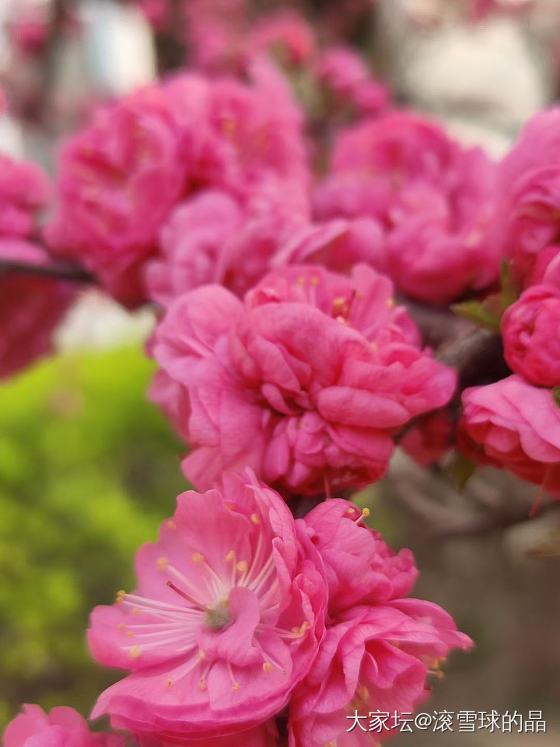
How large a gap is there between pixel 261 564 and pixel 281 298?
8 cm

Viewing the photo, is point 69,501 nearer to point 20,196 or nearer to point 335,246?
point 20,196

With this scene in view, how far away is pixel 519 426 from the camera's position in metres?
0.22

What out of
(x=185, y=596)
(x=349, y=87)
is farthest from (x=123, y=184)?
(x=349, y=87)

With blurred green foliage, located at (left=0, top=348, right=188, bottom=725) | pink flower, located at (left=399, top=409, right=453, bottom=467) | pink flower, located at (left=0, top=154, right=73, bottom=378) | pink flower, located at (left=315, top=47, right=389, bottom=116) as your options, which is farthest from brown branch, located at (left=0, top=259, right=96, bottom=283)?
pink flower, located at (left=315, top=47, right=389, bottom=116)

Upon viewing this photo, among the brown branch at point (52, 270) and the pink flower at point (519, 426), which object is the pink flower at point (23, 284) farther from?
the pink flower at point (519, 426)

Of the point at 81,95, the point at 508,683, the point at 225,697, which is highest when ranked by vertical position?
the point at 225,697

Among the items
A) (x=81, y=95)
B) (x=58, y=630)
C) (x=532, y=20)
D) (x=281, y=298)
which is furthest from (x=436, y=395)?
(x=532, y=20)

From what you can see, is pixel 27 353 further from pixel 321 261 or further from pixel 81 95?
pixel 81 95

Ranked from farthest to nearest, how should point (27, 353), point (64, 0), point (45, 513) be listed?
1. point (64, 0)
2. point (45, 513)
3. point (27, 353)

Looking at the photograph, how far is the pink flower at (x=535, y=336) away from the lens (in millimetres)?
227

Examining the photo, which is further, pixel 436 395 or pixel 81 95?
pixel 81 95

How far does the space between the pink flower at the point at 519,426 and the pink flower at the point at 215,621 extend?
0.06m

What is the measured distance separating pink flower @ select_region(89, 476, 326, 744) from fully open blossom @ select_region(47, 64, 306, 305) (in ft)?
0.62

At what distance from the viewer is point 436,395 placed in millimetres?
243
